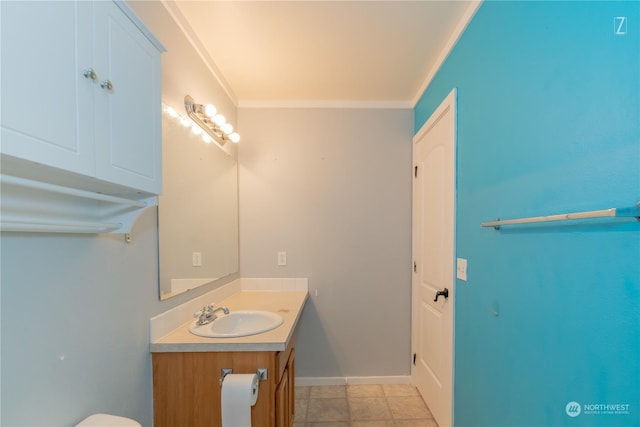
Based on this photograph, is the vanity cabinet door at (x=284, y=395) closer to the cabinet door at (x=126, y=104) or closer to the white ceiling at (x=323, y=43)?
the cabinet door at (x=126, y=104)

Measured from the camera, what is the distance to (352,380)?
244 cm

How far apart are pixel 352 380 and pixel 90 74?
8.88ft

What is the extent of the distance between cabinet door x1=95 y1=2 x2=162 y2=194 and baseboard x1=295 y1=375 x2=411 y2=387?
7.19ft

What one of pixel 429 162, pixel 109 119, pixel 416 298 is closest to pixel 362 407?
pixel 416 298

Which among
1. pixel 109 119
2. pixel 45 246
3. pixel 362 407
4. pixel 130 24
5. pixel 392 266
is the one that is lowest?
pixel 362 407

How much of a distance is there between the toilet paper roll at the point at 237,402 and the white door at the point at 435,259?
1221 mm

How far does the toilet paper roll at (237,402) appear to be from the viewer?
1156mm

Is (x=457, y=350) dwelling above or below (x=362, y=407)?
above

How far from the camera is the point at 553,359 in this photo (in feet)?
2.97

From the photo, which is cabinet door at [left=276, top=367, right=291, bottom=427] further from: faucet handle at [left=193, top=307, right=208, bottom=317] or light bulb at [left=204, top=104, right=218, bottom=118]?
light bulb at [left=204, top=104, right=218, bottom=118]

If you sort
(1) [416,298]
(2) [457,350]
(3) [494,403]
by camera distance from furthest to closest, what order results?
(1) [416,298]
(2) [457,350]
(3) [494,403]

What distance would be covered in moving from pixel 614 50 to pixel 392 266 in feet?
6.44

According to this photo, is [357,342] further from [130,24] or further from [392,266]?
[130,24]

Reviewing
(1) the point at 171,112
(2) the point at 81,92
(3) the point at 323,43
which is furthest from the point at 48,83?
(3) the point at 323,43
